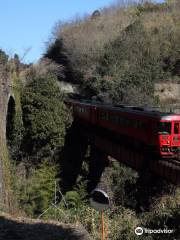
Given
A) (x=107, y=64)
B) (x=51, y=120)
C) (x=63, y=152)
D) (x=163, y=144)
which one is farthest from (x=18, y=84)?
(x=107, y=64)

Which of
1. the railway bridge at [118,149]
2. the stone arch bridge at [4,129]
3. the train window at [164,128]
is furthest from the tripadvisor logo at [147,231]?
the train window at [164,128]

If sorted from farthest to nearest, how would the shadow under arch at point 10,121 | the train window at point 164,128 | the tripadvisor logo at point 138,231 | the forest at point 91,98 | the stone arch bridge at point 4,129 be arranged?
the shadow under arch at point 10,121
the train window at point 164,128
the stone arch bridge at point 4,129
the forest at point 91,98
the tripadvisor logo at point 138,231

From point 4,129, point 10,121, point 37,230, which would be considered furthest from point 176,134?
point 37,230

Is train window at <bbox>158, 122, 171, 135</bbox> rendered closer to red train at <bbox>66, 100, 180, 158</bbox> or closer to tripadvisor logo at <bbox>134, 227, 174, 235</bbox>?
red train at <bbox>66, 100, 180, 158</bbox>

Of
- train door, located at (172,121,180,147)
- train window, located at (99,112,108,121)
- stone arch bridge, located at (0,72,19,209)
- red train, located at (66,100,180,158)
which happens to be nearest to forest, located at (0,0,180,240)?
stone arch bridge, located at (0,72,19,209)

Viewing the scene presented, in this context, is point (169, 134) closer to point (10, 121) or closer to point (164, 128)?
point (164, 128)

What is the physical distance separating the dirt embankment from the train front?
9847mm

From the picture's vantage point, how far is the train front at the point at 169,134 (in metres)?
19.7

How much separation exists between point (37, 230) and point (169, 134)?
11.1 meters

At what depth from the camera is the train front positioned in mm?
19656

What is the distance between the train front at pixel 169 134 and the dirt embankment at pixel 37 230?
9.85 metres

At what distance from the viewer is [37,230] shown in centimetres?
962

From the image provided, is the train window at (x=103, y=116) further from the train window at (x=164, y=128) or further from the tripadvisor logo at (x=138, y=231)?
the tripadvisor logo at (x=138, y=231)

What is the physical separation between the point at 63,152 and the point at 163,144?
44.7ft
